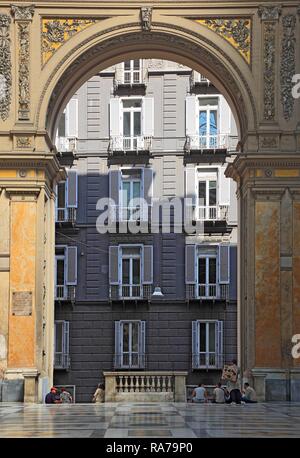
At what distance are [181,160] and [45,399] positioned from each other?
1477 cm

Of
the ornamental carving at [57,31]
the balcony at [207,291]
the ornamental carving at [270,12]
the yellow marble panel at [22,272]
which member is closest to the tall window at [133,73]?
the balcony at [207,291]

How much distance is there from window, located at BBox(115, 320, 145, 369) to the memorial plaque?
11868 mm

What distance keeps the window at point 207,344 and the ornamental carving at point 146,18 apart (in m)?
13.4

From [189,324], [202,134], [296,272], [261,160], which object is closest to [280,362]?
[296,272]

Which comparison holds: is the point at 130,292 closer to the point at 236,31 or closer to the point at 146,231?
the point at 146,231

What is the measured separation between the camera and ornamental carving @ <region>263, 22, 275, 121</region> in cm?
2584

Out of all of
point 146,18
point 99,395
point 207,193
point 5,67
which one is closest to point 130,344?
point 207,193

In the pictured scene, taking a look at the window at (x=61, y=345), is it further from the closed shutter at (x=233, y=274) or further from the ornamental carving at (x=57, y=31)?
the ornamental carving at (x=57, y=31)

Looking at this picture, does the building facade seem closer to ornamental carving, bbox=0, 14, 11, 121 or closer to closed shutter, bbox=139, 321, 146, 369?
closed shutter, bbox=139, 321, 146, 369

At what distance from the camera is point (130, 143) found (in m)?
38.3

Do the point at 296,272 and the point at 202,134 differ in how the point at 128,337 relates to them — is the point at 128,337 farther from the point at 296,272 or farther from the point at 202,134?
the point at 296,272

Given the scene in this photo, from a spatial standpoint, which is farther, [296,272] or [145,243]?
[145,243]

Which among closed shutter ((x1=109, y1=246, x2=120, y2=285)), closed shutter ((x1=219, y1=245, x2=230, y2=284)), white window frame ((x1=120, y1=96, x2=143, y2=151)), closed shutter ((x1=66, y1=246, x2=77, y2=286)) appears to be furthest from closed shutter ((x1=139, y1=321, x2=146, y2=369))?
white window frame ((x1=120, y1=96, x2=143, y2=151))

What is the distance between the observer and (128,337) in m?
36.8
